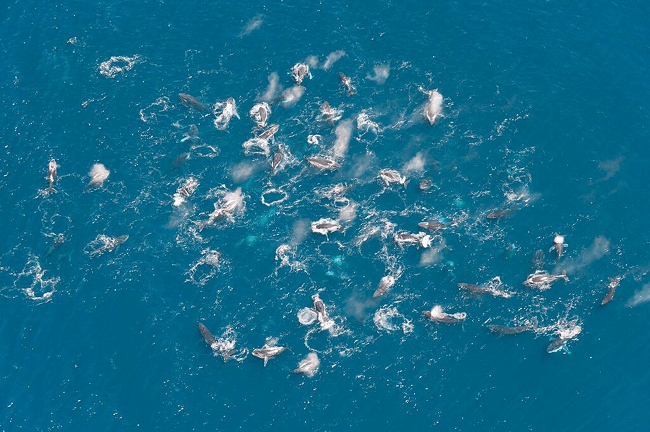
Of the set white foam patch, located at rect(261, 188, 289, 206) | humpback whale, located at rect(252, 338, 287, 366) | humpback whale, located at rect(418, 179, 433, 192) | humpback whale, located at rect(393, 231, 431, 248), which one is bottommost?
humpback whale, located at rect(252, 338, 287, 366)

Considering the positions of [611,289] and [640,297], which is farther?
[640,297]

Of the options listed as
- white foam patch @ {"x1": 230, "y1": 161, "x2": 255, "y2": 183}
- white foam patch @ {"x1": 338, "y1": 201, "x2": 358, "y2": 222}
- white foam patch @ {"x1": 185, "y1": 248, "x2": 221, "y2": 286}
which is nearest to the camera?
white foam patch @ {"x1": 185, "y1": 248, "x2": 221, "y2": 286}

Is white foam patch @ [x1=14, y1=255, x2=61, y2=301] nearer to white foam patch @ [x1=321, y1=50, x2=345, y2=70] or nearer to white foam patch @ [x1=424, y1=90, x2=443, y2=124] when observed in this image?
white foam patch @ [x1=321, y1=50, x2=345, y2=70]

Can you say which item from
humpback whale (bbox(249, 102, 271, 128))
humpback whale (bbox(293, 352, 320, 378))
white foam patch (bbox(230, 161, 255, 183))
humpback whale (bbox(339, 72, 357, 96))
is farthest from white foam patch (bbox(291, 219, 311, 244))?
humpback whale (bbox(339, 72, 357, 96))

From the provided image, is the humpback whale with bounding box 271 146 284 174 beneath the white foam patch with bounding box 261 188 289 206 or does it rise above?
above

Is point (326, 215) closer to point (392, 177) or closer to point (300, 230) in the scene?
point (300, 230)

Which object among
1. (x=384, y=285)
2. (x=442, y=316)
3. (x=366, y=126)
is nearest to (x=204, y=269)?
(x=384, y=285)

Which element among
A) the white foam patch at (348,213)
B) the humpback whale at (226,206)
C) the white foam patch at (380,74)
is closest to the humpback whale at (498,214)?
the white foam patch at (348,213)
